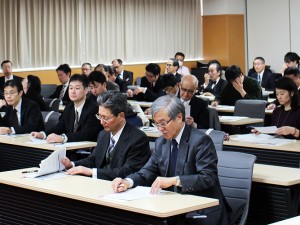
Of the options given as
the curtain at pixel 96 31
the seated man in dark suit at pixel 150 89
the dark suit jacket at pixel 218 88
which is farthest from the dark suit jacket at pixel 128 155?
the curtain at pixel 96 31

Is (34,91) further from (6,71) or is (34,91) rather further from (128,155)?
(128,155)

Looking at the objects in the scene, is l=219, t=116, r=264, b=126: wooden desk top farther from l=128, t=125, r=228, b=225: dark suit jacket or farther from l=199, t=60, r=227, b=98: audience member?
l=128, t=125, r=228, b=225: dark suit jacket

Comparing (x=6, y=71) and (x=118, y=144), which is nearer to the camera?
(x=118, y=144)

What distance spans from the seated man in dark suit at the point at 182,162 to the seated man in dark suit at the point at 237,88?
4.99 metres

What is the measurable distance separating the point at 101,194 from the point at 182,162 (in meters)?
0.56

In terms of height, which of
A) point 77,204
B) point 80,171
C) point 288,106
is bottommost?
point 77,204

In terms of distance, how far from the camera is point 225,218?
13.5 ft

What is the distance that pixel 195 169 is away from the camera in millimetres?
4195

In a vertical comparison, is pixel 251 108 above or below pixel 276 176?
above

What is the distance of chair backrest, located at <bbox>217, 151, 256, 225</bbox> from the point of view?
4.34m

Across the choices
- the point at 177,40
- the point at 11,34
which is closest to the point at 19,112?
the point at 11,34

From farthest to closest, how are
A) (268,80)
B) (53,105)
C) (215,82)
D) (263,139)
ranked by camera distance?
(268,80) → (215,82) → (53,105) → (263,139)

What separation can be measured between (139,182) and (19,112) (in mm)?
3416

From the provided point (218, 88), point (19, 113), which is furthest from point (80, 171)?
point (218, 88)
